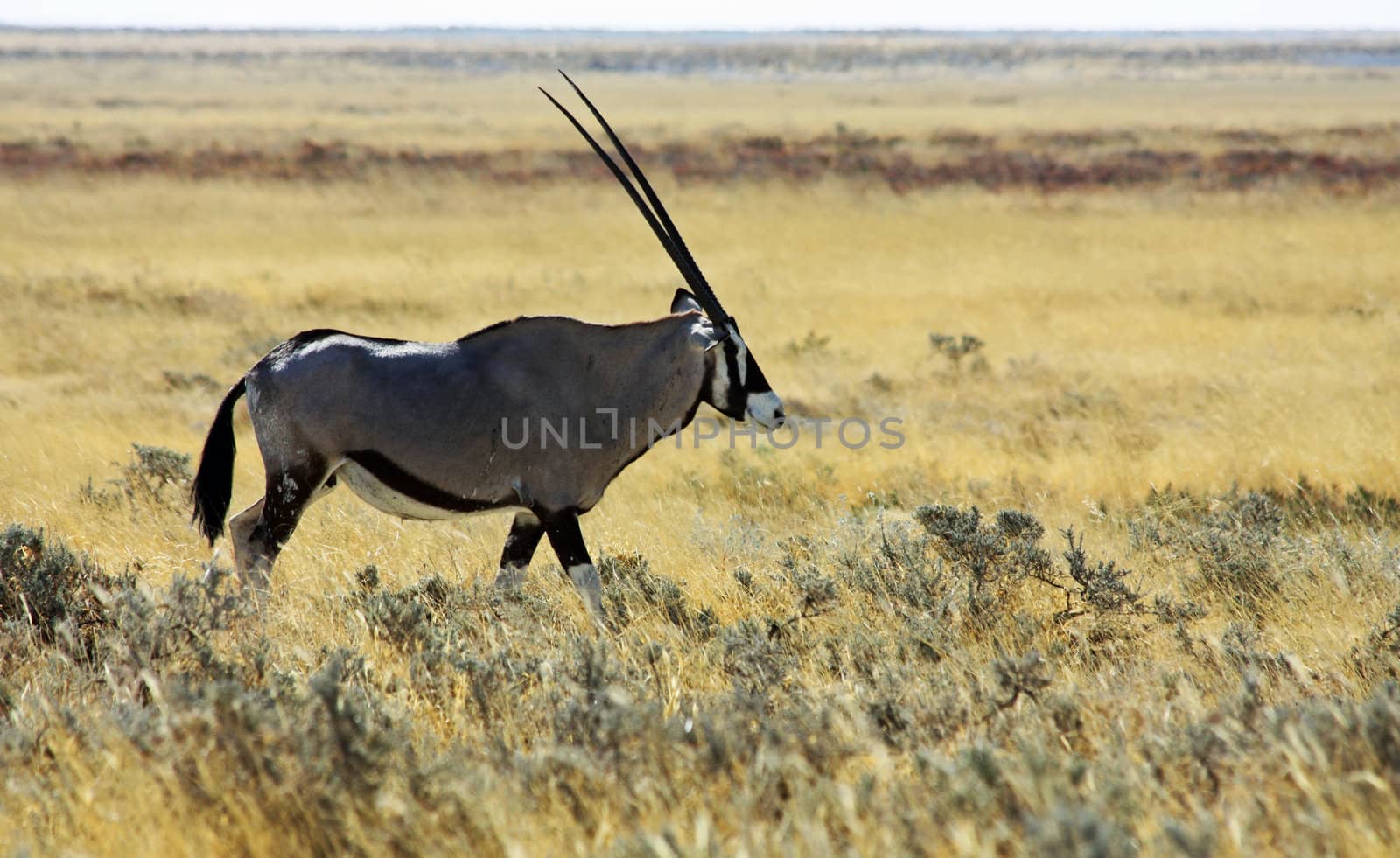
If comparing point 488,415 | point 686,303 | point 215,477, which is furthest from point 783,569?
point 215,477

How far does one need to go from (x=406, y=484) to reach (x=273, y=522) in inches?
26.1

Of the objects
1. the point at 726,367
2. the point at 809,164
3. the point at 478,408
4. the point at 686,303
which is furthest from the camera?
the point at 809,164

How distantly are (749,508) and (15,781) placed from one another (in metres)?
6.24

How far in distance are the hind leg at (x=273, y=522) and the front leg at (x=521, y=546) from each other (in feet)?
3.03

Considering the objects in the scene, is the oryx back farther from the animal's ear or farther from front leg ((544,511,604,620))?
the animal's ear

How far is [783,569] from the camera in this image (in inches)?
281

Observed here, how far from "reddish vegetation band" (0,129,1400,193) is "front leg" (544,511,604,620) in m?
29.6

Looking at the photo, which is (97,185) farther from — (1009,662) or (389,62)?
(389,62)

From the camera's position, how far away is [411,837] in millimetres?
3908

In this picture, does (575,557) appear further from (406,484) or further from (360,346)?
(360,346)

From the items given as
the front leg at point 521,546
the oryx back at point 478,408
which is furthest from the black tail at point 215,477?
the front leg at point 521,546

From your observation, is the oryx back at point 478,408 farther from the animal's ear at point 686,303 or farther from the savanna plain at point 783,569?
the savanna plain at point 783,569

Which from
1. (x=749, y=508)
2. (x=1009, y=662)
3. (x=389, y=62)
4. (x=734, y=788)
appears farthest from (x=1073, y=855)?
(x=389, y=62)

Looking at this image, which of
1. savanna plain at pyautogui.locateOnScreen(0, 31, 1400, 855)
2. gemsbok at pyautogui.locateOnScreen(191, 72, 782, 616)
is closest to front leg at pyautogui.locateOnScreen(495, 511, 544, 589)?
gemsbok at pyautogui.locateOnScreen(191, 72, 782, 616)
